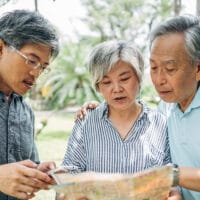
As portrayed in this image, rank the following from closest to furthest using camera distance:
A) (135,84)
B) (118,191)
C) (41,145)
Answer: (118,191)
(135,84)
(41,145)

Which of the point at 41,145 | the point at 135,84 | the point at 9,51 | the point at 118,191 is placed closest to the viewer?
the point at 118,191

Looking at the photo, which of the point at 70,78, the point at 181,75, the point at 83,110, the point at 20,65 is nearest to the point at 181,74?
the point at 181,75

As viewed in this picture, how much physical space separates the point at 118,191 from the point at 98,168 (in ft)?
1.54

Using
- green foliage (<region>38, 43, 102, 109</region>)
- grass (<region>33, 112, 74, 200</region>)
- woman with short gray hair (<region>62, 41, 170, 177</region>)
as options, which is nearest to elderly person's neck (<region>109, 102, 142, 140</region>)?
woman with short gray hair (<region>62, 41, 170, 177</region>)

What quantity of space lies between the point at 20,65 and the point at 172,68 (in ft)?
2.58

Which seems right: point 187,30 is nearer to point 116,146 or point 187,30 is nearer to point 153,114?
point 153,114

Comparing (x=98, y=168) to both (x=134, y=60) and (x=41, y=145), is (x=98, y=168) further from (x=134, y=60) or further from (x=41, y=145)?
(x=41, y=145)

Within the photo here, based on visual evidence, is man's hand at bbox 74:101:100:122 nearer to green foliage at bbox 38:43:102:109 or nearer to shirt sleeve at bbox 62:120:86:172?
shirt sleeve at bbox 62:120:86:172

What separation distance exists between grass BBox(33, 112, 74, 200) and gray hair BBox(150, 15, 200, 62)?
3.31 metres

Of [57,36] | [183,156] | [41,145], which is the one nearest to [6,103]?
[57,36]

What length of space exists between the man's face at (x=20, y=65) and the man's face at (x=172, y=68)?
1.92ft

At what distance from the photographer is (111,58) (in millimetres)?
2059

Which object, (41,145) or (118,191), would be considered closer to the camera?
(118,191)

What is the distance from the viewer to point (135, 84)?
2.13 metres
